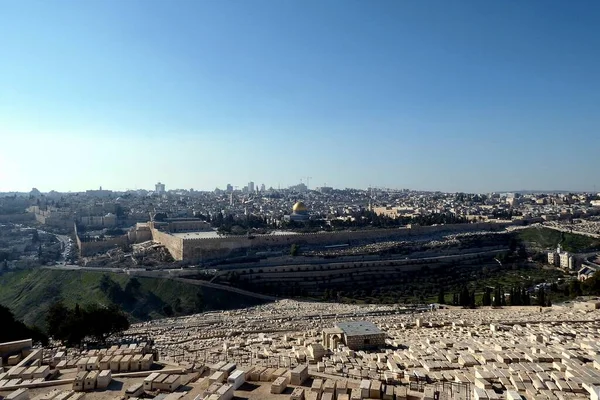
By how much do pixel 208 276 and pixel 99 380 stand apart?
795 inches

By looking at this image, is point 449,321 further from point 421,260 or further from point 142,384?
point 421,260

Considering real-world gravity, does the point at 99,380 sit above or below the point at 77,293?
above

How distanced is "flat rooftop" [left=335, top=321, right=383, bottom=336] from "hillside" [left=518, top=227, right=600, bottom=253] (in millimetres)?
28797

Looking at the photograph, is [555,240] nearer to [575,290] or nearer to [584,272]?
[584,272]

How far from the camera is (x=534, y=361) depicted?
11883 millimetres

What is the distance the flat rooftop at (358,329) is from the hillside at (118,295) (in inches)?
460

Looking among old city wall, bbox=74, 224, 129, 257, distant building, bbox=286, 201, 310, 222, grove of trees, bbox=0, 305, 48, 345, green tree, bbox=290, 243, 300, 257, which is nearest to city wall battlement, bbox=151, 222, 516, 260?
green tree, bbox=290, 243, 300, 257

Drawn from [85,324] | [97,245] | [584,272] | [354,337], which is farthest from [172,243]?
[584,272]

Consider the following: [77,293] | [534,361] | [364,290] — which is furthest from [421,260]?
[534,361]

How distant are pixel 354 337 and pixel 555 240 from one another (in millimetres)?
33047

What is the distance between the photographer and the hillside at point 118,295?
83.7ft

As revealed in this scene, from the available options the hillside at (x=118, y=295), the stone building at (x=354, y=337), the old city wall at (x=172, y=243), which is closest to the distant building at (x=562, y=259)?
the hillside at (x=118, y=295)

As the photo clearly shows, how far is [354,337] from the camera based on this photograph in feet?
48.8

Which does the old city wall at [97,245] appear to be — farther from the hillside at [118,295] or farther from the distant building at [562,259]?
the distant building at [562,259]
